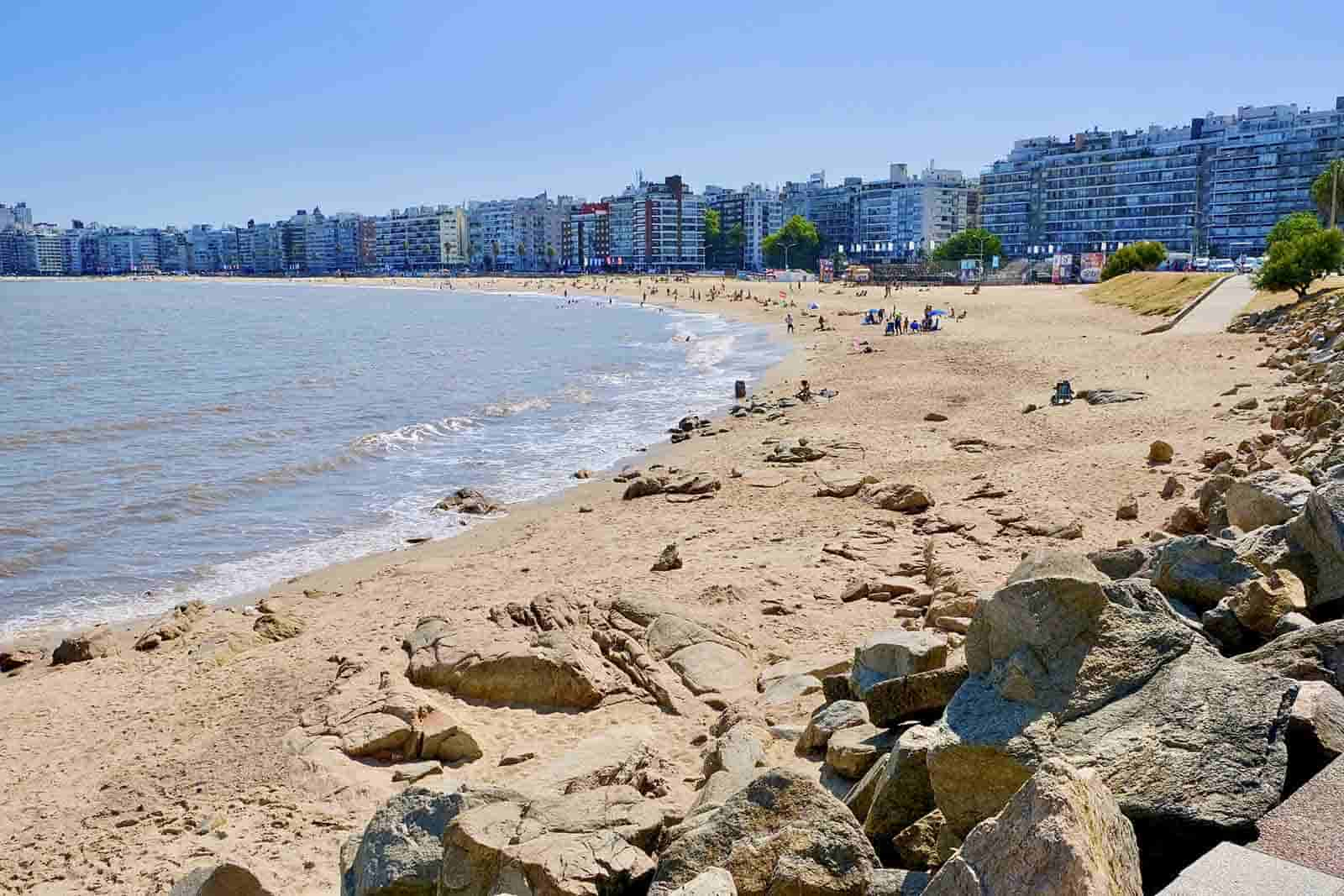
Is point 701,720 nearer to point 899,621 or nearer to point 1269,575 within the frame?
point 899,621

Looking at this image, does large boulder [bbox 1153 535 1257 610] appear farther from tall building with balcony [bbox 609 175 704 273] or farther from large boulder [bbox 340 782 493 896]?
tall building with balcony [bbox 609 175 704 273]

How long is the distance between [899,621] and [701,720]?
2590 mm

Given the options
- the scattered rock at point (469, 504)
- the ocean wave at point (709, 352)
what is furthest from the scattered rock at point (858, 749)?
the ocean wave at point (709, 352)

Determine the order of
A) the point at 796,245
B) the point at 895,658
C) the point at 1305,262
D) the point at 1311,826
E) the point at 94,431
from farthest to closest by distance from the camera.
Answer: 1. the point at 796,245
2. the point at 1305,262
3. the point at 94,431
4. the point at 895,658
5. the point at 1311,826

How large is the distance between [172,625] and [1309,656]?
1141 centimetres

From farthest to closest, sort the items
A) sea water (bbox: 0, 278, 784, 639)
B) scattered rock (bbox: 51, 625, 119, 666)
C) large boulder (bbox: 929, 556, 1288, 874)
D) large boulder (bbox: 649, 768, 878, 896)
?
1. sea water (bbox: 0, 278, 784, 639)
2. scattered rock (bbox: 51, 625, 119, 666)
3. large boulder (bbox: 649, 768, 878, 896)
4. large boulder (bbox: 929, 556, 1288, 874)

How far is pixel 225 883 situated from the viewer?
538cm

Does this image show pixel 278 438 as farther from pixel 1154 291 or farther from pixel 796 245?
pixel 796 245

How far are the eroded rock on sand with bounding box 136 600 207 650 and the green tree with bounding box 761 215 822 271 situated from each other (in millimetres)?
150914

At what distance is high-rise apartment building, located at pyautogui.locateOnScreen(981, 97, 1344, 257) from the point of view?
136 metres

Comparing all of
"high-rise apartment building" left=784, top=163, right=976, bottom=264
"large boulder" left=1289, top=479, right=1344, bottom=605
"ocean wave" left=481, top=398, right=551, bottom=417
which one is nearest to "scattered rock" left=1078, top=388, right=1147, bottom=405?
"ocean wave" left=481, top=398, right=551, bottom=417

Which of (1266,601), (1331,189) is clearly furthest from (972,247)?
(1266,601)

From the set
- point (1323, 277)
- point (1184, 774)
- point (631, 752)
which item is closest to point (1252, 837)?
point (1184, 774)

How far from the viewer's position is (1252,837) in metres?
3.91
